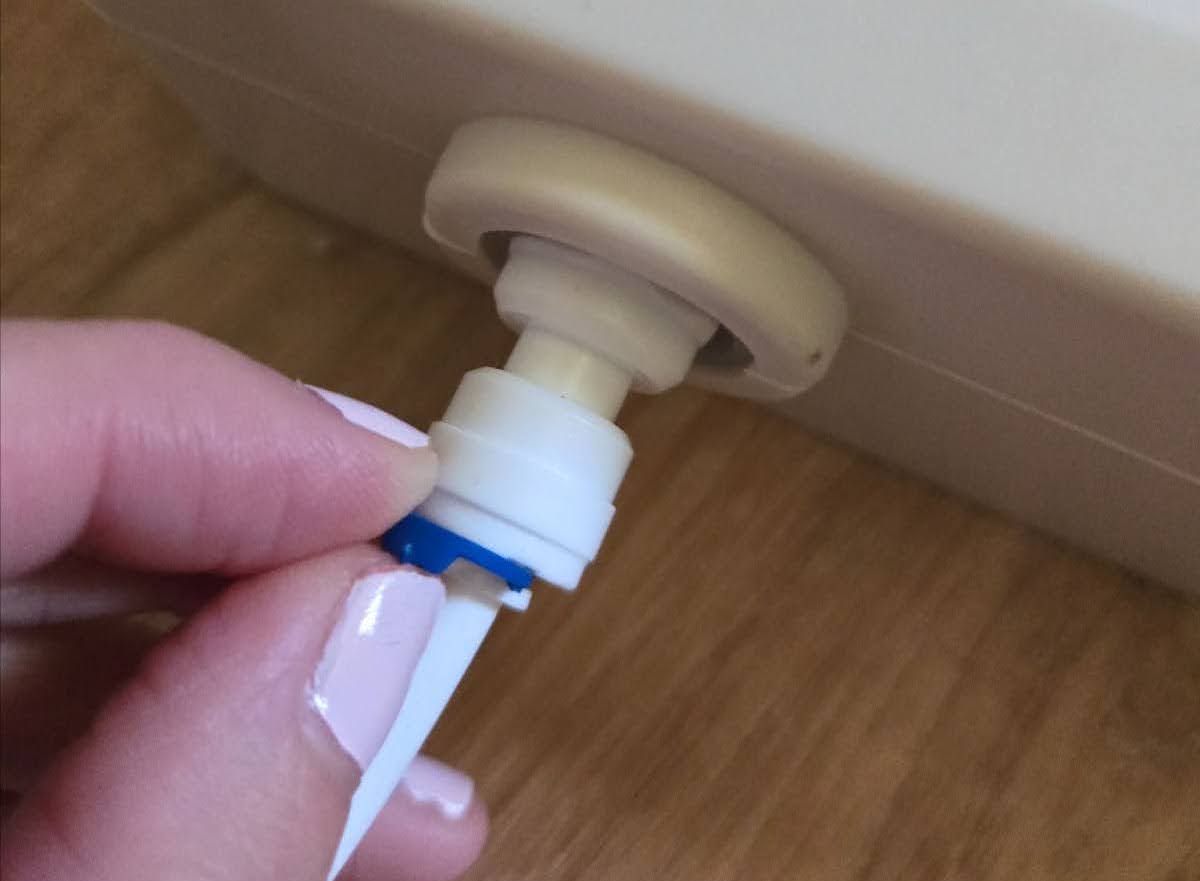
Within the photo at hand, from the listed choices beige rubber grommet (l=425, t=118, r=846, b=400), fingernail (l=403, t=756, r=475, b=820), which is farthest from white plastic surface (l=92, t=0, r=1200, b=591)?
fingernail (l=403, t=756, r=475, b=820)

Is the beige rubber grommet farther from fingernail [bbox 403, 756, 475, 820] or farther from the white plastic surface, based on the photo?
fingernail [bbox 403, 756, 475, 820]

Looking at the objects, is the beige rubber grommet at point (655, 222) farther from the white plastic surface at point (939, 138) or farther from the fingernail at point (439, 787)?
the fingernail at point (439, 787)

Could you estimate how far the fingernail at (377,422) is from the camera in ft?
0.67

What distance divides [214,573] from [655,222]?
98mm

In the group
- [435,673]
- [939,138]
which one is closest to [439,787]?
[435,673]

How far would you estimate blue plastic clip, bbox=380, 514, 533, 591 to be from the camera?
0.20 meters

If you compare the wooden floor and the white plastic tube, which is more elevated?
the wooden floor

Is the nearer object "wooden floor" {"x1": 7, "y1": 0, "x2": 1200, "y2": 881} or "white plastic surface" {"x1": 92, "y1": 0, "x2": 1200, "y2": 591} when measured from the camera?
"white plastic surface" {"x1": 92, "y1": 0, "x2": 1200, "y2": 591}

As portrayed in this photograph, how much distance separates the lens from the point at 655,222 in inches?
7.8

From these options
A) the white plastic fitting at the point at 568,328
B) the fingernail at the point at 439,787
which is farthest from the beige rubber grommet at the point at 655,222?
the fingernail at the point at 439,787

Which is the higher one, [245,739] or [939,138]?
[939,138]

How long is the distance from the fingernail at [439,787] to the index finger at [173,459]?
0.24ft

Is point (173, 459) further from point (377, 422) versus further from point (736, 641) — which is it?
point (736, 641)

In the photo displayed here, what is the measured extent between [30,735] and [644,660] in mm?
127
